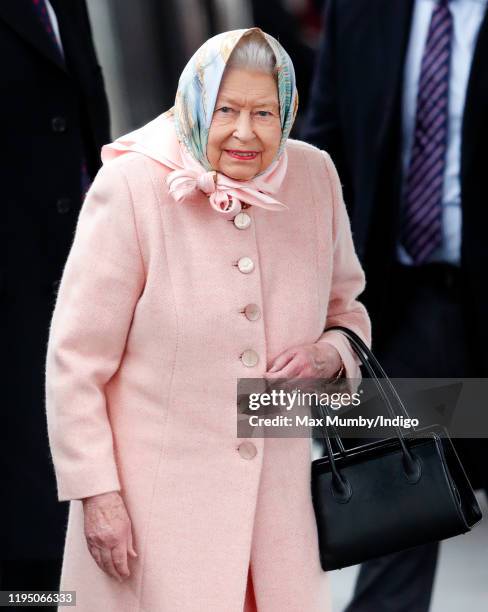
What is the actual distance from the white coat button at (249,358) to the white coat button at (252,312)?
7 centimetres

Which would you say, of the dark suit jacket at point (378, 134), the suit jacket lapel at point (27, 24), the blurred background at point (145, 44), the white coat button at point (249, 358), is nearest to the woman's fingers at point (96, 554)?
the white coat button at point (249, 358)

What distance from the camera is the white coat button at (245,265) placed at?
2.94 m

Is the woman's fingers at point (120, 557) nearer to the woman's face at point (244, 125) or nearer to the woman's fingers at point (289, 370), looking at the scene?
the woman's fingers at point (289, 370)

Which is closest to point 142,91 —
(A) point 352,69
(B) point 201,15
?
(B) point 201,15

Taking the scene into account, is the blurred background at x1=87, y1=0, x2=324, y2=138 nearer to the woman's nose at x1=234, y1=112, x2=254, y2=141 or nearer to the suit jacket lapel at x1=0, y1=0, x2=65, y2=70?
the suit jacket lapel at x1=0, y1=0, x2=65, y2=70

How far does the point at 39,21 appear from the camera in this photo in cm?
371

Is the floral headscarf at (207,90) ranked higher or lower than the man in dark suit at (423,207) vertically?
higher

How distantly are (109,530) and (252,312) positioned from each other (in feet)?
1.68

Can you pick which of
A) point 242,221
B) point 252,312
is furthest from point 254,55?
point 252,312

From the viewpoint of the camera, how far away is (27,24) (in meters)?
3.68

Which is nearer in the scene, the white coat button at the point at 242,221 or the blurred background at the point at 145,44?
the white coat button at the point at 242,221

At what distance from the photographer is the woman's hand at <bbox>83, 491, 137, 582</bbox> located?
2.89 meters

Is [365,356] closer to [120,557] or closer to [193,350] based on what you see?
[193,350]

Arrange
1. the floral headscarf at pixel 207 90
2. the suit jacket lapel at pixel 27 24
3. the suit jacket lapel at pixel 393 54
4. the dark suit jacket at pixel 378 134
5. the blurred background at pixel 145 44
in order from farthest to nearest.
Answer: the blurred background at pixel 145 44 < the suit jacket lapel at pixel 393 54 < the dark suit jacket at pixel 378 134 < the suit jacket lapel at pixel 27 24 < the floral headscarf at pixel 207 90
